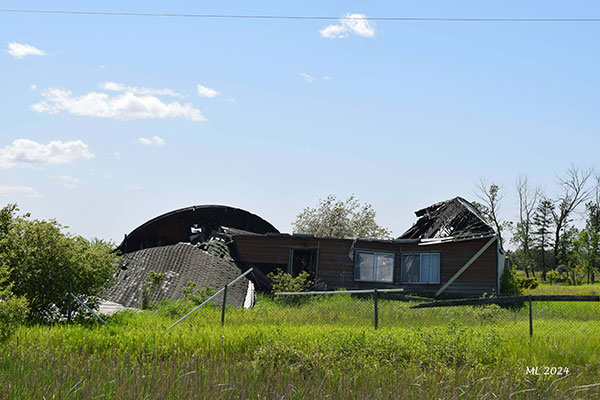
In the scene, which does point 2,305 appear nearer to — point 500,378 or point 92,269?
point 92,269

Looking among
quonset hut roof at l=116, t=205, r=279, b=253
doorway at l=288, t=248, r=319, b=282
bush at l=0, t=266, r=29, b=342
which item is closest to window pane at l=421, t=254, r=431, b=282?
doorway at l=288, t=248, r=319, b=282

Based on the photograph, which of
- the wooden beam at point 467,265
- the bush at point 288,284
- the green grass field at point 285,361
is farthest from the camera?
the wooden beam at point 467,265

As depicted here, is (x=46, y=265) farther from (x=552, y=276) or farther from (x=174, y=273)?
(x=552, y=276)

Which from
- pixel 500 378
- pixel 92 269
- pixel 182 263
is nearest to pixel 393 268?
pixel 182 263

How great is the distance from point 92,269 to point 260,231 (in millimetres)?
17744

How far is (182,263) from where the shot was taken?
22.8 metres

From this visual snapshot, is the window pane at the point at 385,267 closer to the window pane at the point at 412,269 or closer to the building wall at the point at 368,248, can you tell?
the building wall at the point at 368,248

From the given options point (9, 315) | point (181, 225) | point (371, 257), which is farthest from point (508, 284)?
point (9, 315)

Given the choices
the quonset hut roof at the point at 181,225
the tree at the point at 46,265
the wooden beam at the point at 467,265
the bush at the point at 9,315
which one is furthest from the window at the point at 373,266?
the bush at the point at 9,315

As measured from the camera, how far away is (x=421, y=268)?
2548 centimetres

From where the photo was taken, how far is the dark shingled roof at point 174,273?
21.0 meters

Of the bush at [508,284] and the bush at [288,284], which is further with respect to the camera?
the bush at [508,284]

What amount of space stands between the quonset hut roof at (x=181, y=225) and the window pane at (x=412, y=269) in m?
9.77

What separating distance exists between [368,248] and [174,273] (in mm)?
8698
